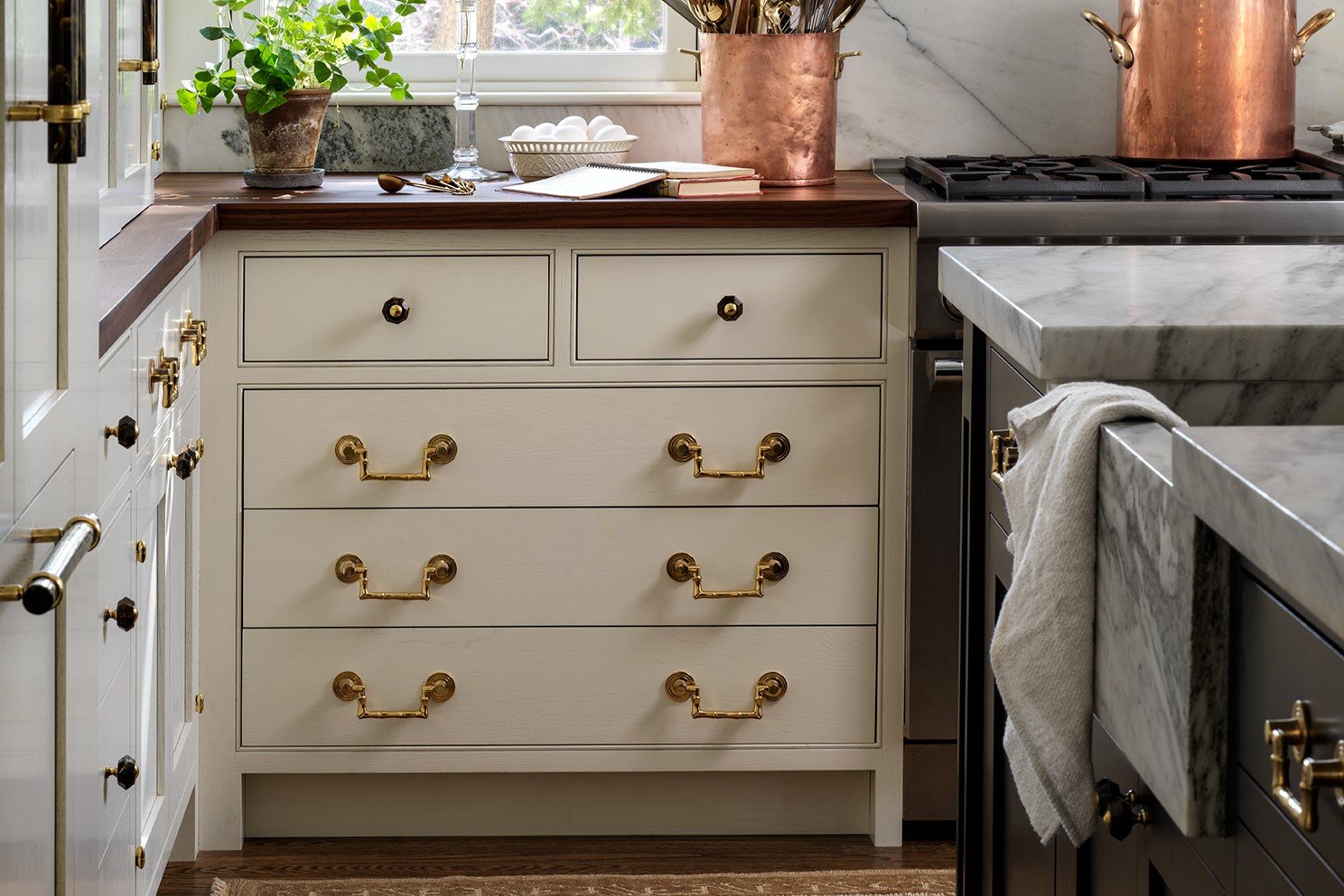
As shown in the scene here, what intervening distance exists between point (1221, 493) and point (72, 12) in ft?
2.46

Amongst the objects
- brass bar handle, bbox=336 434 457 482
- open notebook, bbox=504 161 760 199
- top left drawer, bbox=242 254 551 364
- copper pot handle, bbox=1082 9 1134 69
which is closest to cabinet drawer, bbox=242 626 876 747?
brass bar handle, bbox=336 434 457 482

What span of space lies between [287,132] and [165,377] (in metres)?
0.64

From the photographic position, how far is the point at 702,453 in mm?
2283

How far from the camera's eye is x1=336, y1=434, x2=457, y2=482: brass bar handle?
2256 millimetres

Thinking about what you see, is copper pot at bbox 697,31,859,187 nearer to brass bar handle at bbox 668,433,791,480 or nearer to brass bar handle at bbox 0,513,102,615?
brass bar handle at bbox 668,433,791,480

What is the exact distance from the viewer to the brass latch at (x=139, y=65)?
1983mm

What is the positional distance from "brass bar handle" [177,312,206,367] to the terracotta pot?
1.27 ft

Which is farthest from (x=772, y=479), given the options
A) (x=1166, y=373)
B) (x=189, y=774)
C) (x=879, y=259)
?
(x=1166, y=373)

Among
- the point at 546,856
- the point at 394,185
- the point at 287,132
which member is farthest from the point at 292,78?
the point at 546,856

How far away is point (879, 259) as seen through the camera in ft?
7.39

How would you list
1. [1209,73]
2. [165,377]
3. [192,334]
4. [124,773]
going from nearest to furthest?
1. [124,773]
2. [165,377]
3. [192,334]
4. [1209,73]

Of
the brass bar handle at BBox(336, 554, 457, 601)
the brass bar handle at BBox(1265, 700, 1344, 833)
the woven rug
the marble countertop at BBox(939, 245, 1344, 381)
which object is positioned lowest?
the woven rug

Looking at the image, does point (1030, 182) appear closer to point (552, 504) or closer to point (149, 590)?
point (552, 504)

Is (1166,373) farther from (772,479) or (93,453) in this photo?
(772,479)
